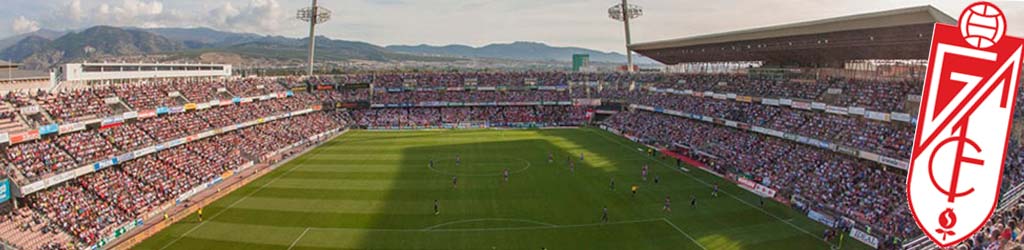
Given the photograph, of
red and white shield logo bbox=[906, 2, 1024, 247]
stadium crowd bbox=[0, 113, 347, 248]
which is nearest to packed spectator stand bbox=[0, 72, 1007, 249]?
stadium crowd bbox=[0, 113, 347, 248]

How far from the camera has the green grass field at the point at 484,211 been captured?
84.3 feet

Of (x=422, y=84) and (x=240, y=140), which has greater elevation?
(x=422, y=84)

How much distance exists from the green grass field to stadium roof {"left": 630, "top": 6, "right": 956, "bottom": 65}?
41.9 ft

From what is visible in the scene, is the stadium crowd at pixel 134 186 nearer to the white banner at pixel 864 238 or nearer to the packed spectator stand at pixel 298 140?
the packed spectator stand at pixel 298 140

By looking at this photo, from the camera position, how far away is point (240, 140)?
155ft

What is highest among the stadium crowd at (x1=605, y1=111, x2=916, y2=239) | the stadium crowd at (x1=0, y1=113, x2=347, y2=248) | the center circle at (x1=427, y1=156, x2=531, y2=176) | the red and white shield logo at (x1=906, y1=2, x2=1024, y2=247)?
the red and white shield logo at (x1=906, y1=2, x2=1024, y2=247)

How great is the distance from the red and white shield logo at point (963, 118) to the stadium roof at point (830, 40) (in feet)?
97.6

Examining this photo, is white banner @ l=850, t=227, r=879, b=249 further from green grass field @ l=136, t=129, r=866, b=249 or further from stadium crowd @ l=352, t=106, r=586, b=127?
stadium crowd @ l=352, t=106, r=586, b=127

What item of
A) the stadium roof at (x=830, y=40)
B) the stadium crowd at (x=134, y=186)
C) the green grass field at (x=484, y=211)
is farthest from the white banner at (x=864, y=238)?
the stadium crowd at (x=134, y=186)

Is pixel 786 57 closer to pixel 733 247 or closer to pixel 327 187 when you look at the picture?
pixel 733 247

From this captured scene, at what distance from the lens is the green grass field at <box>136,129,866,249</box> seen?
25703 millimetres

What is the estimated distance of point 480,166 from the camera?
4288 centimetres

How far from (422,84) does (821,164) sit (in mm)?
55610

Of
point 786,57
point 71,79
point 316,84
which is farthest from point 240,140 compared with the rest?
point 786,57
